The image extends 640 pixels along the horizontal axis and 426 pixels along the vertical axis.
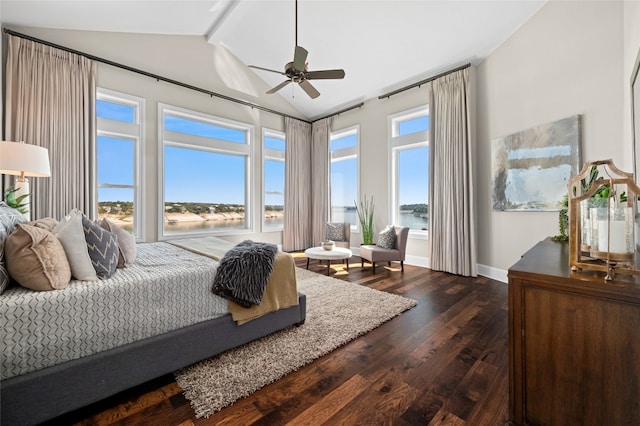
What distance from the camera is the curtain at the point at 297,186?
5.92m

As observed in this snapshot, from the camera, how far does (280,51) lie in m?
4.70

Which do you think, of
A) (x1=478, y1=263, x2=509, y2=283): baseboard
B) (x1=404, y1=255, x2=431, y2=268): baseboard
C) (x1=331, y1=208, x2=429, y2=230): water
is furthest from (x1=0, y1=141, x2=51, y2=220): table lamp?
(x1=478, y1=263, x2=509, y2=283): baseboard

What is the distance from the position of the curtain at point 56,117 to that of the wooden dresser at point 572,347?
4.74 meters

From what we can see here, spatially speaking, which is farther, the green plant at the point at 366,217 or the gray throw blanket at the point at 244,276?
the green plant at the point at 366,217

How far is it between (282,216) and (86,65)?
398 centimetres

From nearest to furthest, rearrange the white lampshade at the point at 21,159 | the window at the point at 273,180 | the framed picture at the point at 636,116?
the framed picture at the point at 636,116, the white lampshade at the point at 21,159, the window at the point at 273,180

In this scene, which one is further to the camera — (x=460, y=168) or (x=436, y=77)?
(x=436, y=77)

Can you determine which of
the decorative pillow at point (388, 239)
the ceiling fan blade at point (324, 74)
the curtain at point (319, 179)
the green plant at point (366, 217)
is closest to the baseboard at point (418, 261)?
the decorative pillow at point (388, 239)

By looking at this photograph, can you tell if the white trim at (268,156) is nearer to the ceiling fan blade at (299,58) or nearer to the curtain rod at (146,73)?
the curtain rod at (146,73)

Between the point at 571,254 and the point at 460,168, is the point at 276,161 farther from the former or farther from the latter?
the point at 571,254

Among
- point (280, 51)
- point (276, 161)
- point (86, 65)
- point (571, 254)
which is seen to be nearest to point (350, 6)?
point (280, 51)

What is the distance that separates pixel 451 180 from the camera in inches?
157

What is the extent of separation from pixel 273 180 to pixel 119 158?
2.79m

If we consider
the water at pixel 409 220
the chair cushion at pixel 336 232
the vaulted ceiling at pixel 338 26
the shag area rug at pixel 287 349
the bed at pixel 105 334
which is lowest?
the shag area rug at pixel 287 349
